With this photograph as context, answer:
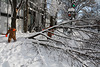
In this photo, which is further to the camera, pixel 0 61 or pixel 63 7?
pixel 63 7

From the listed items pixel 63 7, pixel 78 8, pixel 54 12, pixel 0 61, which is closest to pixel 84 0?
pixel 78 8

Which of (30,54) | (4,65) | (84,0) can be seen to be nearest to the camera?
(4,65)

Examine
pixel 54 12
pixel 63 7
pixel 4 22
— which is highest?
pixel 63 7

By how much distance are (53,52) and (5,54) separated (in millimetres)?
Result: 2141

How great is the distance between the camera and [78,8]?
15.9 meters

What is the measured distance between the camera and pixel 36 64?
Answer: 11.9 ft

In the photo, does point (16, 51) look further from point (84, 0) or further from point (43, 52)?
point (84, 0)

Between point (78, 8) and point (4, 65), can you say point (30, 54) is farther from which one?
point (78, 8)

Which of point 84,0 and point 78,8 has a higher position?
point 84,0

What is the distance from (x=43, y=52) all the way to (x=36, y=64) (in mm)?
802

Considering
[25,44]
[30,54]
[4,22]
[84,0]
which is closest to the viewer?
[30,54]

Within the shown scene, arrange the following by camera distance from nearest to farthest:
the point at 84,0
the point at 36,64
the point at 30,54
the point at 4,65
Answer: the point at 4,65, the point at 36,64, the point at 30,54, the point at 84,0

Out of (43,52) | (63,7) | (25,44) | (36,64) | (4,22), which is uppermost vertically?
(63,7)

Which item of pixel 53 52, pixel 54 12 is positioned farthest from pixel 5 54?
pixel 54 12
